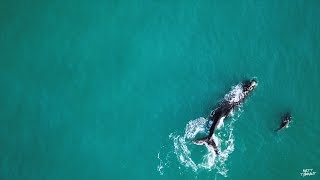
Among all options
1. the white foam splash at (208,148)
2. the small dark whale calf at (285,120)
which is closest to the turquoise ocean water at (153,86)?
the white foam splash at (208,148)

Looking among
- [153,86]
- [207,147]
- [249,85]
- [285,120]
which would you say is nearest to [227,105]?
[249,85]

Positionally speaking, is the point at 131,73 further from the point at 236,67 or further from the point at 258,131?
the point at 258,131

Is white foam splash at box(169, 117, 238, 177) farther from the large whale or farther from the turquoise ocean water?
the large whale

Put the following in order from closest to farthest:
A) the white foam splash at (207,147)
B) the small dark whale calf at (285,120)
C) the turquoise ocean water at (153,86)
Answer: the turquoise ocean water at (153,86) → the small dark whale calf at (285,120) → the white foam splash at (207,147)

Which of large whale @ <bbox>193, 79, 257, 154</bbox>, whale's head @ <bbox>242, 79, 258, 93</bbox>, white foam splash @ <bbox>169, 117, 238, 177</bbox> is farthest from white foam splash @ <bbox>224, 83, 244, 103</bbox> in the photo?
white foam splash @ <bbox>169, 117, 238, 177</bbox>

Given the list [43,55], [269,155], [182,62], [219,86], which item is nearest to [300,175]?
[269,155]

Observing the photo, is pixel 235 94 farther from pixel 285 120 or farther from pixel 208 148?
pixel 208 148

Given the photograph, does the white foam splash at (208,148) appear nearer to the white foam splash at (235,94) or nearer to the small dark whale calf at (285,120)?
the white foam splash at (235,94)
